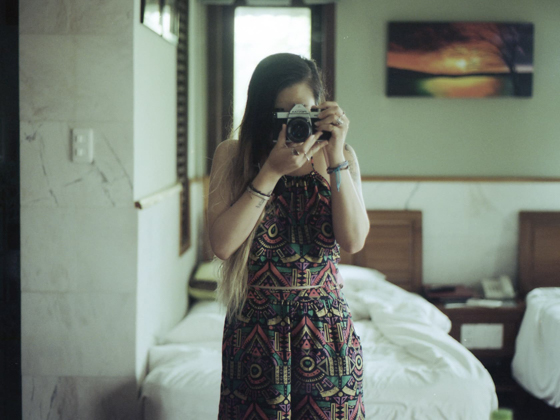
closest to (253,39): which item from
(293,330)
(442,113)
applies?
(442,113)

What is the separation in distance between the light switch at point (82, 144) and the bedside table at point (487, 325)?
1.77 m

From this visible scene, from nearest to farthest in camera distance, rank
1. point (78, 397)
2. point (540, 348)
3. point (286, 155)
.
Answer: point (286, 155)
point (78, 397)
point (540, 348)

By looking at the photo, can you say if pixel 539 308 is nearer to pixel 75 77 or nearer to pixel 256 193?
pixel 256 193

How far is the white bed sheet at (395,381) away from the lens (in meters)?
1.67

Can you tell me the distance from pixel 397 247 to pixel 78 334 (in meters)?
1.74

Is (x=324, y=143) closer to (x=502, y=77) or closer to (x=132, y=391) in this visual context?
(x=132, y=391)

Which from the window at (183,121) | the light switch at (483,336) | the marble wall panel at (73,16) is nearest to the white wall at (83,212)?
the marble wall panel at (73,16)

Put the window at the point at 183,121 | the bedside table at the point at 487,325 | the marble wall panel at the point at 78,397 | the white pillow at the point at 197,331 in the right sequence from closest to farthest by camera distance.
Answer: the marble wall panel at the point at 78,397 → the white pillow at the point at 197,331 → the window at the point at 183,121 → the bedside table at the point at 487,325

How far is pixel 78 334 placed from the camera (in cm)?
169

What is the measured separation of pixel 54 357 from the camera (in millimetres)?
1695

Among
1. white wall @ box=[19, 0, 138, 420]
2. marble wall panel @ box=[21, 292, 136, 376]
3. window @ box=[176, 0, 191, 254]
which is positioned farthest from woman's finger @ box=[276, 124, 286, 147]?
window @ box=[176, 0, 191, 254]

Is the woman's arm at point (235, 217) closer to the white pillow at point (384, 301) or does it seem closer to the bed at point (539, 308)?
the white pillow at point (384, 301)

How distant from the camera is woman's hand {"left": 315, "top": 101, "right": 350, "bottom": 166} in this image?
3.24 ft

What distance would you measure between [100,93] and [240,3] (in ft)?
4.90
